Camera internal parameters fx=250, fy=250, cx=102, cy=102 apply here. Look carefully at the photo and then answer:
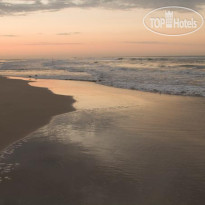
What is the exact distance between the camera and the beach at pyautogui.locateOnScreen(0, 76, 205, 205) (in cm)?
349

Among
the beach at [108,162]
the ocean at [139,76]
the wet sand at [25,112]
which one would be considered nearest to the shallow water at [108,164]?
the beach at [108,162]

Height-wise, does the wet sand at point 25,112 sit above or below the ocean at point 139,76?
below

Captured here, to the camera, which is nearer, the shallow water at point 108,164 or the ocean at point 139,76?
the shallow water at point 108,164

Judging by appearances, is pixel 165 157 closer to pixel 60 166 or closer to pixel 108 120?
pixel 60 166

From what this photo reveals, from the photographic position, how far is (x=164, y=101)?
1057 cm

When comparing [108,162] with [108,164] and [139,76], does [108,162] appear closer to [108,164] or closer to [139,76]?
[108,164]

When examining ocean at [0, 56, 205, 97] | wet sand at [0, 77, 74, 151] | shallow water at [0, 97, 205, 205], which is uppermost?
ocean at [0, 56, 205, 97]

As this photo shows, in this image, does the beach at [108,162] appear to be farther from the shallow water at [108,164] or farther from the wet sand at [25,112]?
the wet sand at [25,112]

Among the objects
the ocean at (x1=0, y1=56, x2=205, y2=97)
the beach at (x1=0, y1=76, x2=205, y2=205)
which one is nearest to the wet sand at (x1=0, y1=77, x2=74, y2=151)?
the beach at (x1=0, y1=76, x2=205, y2=205)

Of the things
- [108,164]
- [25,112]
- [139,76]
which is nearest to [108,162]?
[108,164]

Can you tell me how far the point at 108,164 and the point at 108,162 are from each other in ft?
0.27

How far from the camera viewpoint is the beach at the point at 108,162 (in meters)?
3.49

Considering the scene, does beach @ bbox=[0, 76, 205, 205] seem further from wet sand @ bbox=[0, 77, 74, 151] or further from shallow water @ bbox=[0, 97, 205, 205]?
wet sand @ bbox=[0, 77, 74, 151]

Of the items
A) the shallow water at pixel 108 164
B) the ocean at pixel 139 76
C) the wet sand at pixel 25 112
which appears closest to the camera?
the shallow water at pixel 108 164
